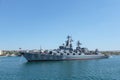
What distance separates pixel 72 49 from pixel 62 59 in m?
15.0

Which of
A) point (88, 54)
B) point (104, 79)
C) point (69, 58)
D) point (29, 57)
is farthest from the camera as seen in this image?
point (88, 54)

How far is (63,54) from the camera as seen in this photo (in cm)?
12294

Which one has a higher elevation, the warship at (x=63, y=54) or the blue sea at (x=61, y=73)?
the warship at (x=63, y=54)

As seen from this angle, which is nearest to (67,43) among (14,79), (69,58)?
(69,58)

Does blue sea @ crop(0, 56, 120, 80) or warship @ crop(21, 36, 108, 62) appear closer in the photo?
blue sea @ crop(0, 56, 120, 80)

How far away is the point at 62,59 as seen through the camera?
400ft

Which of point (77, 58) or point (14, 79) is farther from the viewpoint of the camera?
point (77, 58)

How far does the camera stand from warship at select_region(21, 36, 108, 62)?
115 metres

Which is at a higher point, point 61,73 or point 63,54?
point 63,54

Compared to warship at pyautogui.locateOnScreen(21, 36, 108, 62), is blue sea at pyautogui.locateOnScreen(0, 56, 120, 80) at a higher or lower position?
lower

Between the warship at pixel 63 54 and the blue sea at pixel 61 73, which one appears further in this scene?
the warship at pixel 63 54

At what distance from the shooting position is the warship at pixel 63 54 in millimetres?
114875

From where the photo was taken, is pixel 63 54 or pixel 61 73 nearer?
pixel 61 73

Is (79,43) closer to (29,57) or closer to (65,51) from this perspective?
(65,51)
